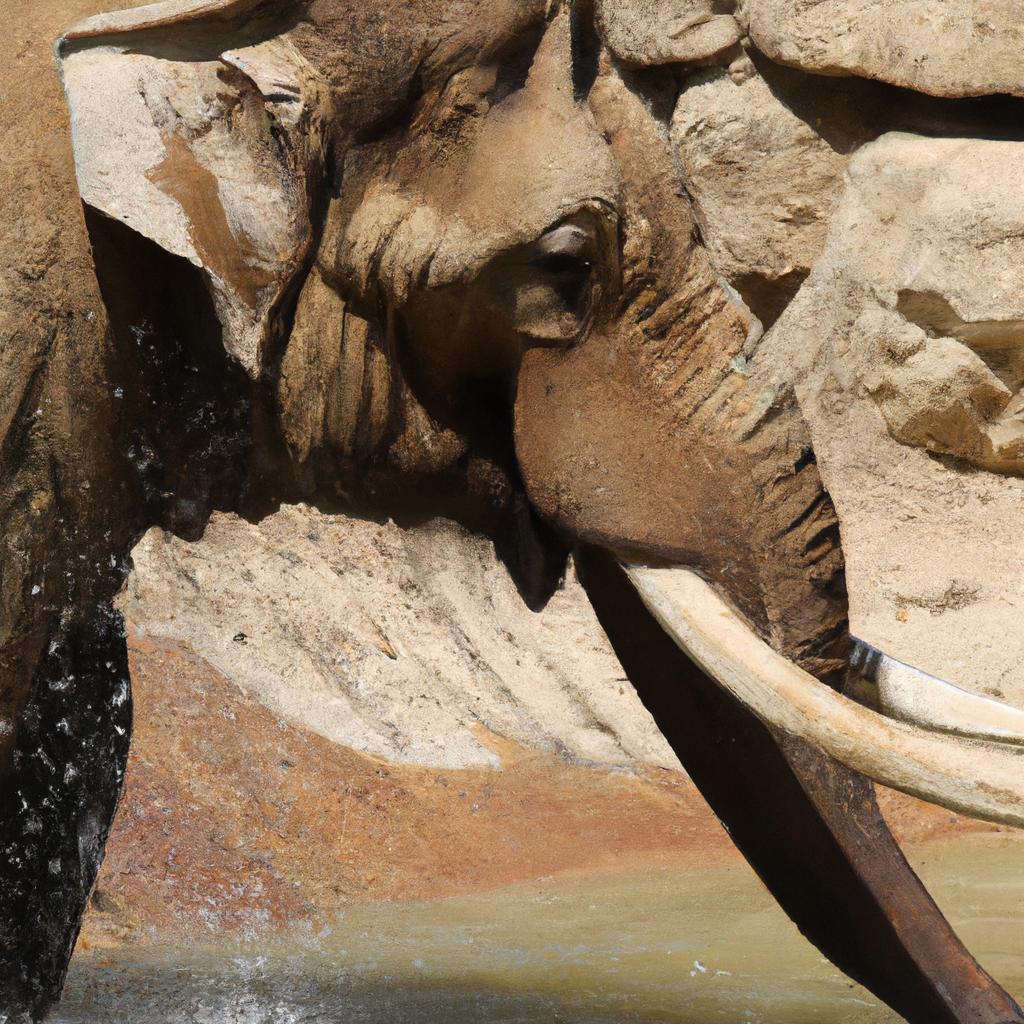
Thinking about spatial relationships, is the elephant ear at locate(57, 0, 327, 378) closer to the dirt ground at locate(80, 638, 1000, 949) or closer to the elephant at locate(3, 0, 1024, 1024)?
the elephant at locate(3, 0, 1024, 1024)

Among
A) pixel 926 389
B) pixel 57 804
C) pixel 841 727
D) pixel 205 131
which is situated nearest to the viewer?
pixel 841 727

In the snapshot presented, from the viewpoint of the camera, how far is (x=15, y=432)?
1.53m

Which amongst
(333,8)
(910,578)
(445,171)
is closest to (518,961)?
(910,578)

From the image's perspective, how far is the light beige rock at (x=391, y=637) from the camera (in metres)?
1.92

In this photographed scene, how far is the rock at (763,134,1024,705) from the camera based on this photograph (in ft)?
5.65

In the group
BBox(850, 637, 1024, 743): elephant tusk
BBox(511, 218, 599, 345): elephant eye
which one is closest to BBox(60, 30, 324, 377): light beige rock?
BBox(511, 218, 599, 345): elephant eye

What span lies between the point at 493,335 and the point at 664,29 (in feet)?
1.34

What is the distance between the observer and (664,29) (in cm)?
179

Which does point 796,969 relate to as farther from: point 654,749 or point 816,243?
point 816,243

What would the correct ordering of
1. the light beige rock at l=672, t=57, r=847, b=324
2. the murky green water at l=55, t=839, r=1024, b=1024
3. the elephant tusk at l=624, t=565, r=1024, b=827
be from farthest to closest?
the light beige rock at l=672, t=57, r=847, b=324 → the murky green water at l=55, t=839, r=1024, b=1024 → the elephant tusk at l=624, t=565, r=1024, b=827

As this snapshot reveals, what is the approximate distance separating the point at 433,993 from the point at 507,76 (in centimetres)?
101

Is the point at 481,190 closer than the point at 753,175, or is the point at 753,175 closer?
the point at 481,190

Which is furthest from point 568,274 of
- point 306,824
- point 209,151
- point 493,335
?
point 306,824

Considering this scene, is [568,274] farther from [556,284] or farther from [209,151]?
[209,151]
